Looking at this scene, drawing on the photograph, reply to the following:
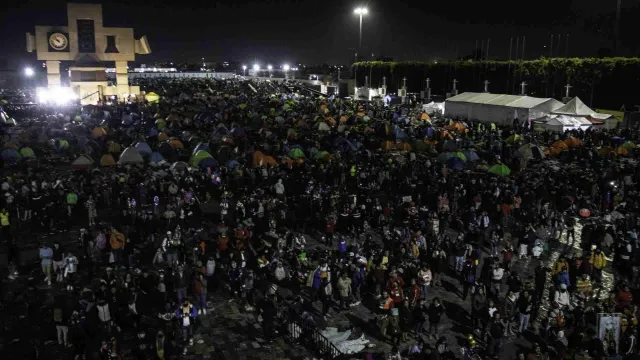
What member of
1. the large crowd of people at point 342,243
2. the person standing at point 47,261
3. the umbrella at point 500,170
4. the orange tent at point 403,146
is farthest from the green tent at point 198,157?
the umbrella at point 500,170

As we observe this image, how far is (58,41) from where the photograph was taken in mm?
62781

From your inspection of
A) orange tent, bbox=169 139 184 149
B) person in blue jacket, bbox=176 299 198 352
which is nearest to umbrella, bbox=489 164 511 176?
person in blue jacket, bbox=176 299 198 352

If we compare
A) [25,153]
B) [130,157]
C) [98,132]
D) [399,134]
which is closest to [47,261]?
[130,157]

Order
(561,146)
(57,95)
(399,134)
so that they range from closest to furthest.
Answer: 1. (561,146)
2. (399,134)
3. (57,95)

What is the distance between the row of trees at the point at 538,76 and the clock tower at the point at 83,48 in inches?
1504

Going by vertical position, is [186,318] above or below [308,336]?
above

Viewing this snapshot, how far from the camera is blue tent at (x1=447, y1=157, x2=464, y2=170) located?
22953 millimetres

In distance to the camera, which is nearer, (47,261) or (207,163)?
(47,261)

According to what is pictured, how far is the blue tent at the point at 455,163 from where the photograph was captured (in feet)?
75.3

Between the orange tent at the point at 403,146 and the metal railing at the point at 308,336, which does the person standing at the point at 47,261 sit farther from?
the orange tent at the point at 403,146

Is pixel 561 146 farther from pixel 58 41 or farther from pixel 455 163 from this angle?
pixel 58 41

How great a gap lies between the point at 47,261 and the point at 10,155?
46.9 ft

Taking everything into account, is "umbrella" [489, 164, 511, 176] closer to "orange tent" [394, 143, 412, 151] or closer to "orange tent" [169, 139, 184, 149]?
"orange tent" [394, 143, 412, 151]

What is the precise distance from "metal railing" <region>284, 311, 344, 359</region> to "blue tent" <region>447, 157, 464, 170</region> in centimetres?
1334
